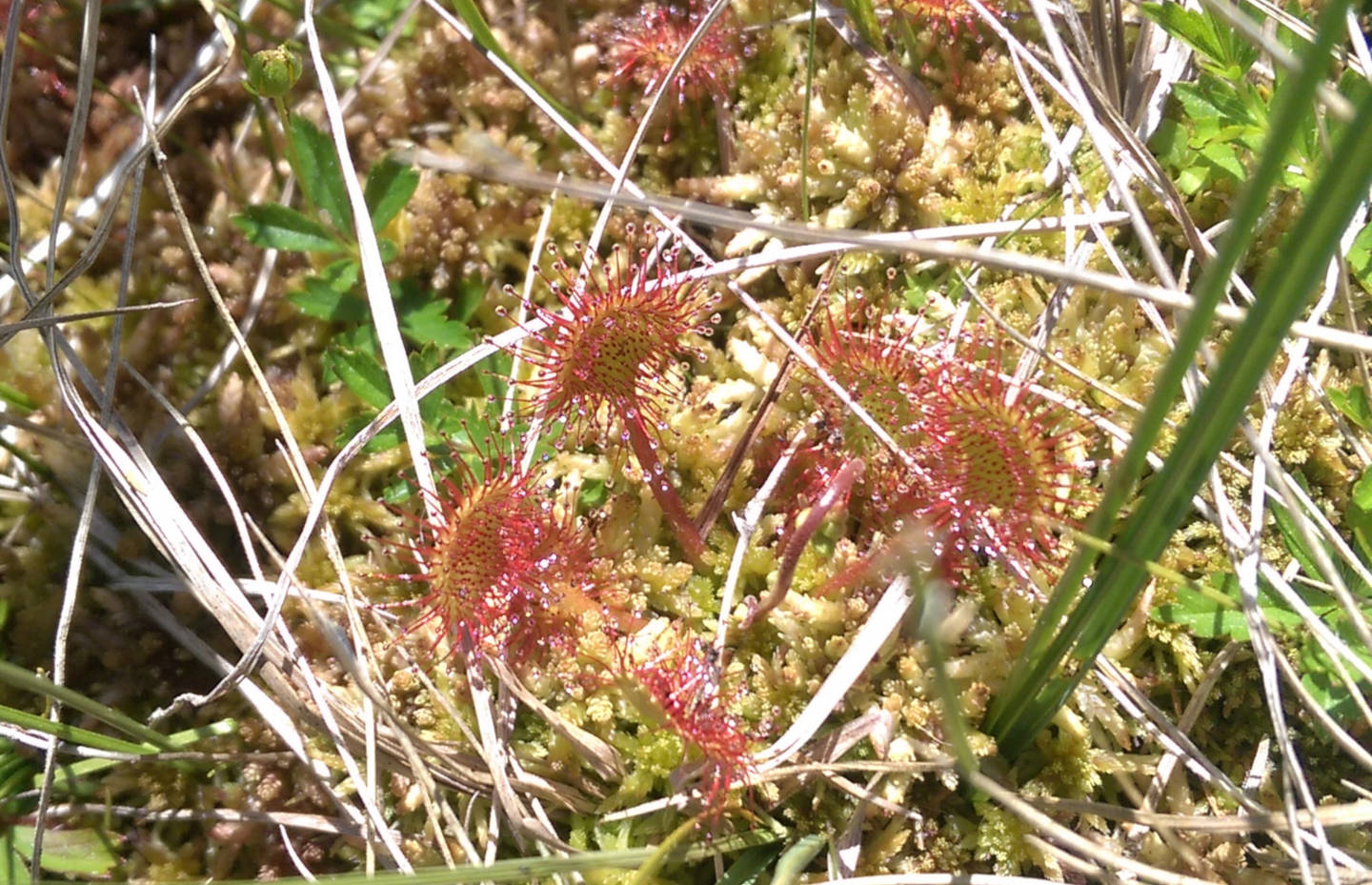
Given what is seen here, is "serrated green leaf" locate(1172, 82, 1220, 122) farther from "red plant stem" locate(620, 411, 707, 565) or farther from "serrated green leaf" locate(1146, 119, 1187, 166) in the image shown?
"red plant stem" locate(620, 411, 707, 565)

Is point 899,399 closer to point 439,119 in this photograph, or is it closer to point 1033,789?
point 1033,789

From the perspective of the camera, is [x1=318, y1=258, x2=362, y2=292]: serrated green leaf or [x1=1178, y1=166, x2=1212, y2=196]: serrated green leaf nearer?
[x1=1178, y1=166, x2=1212, y2=196]: serrated green leaf

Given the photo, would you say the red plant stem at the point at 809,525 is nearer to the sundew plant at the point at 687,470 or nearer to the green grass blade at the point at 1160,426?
the sundew plant at the point at 687,470

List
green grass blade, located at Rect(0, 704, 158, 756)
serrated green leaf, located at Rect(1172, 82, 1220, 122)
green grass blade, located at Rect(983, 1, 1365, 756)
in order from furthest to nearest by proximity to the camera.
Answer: serrated green leaf, located at Rect(1172, 82, 1220, 122)
green grass blade, located at Rect(0, 704, 158, 756)
green grass blade, located at Rect(983, 1, 1365, 756)

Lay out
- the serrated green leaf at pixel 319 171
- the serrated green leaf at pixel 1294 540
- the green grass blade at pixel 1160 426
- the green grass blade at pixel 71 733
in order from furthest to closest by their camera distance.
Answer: the serrated green leaf at pixel 319 171, the serrated green leaf at pixel 1294 540, the green grass blade at pixel 71 733, the green grass blade at pixel 1160 426

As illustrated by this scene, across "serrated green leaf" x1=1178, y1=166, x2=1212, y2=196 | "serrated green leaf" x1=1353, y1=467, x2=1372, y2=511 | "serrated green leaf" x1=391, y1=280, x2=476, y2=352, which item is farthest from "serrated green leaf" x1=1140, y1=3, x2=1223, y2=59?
"serrated green leaf" x1=391, y1=280, x2=476, y2=352

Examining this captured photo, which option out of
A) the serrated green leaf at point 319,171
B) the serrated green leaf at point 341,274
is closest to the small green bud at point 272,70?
the serrated green leaf at point 319,171
